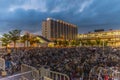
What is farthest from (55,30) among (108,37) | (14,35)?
(14,35)

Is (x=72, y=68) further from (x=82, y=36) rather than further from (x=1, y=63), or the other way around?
(x=82, y=36)

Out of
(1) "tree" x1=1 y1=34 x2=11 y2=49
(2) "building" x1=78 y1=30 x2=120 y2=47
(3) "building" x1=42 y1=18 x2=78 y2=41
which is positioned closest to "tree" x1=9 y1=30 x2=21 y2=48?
(1) "tree" x1=1 y1=34 x2=11 y2=49

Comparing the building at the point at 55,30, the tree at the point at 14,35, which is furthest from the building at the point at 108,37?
the tree at the point at 14,35

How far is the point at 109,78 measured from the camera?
11062 millimetres

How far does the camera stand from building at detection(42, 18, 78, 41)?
148125 millimetres

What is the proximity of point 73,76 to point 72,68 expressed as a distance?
2072mm

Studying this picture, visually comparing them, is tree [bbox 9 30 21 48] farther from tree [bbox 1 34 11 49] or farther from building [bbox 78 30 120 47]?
building [bbox 78 30 120 47]

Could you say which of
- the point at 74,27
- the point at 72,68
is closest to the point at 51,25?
the point at 74,27

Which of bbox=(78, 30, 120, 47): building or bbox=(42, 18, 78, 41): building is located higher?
bbox=(42, 18, 78, 41): building

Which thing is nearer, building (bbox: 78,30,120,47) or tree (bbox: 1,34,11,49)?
tree (bbox: 1,34,11,49)

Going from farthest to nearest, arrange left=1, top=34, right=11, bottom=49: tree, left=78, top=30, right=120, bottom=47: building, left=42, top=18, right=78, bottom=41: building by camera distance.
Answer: left=42, top=18, right=78, bottom=41: building < left=78, top=30, right=120, bottom=47: building < left=1, top=34, right=11, bottom=49: tree

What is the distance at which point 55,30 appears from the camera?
15575 centimetres

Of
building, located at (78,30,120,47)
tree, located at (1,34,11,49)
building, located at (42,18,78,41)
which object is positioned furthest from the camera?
building, located at (42,18,78,41)

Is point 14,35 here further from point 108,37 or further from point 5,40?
point 108,37
